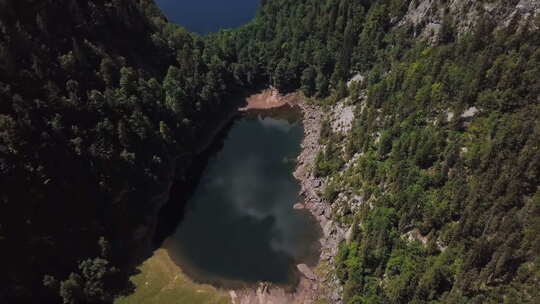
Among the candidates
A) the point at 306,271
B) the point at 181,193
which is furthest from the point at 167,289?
the point at 306,271

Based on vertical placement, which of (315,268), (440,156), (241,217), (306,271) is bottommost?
(306,271)

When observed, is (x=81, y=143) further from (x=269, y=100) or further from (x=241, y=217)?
(x=269, y=100)

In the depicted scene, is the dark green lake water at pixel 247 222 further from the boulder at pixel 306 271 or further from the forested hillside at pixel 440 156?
the forested hillside at pixel 440 156

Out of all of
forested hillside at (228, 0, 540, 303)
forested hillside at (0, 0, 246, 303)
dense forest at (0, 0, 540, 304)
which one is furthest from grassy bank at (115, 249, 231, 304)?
forested hillside at (228, 0, 540, 303)

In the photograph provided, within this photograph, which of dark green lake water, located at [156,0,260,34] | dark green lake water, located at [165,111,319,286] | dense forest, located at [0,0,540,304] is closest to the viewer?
dense forest, located at [0,0,540,304]

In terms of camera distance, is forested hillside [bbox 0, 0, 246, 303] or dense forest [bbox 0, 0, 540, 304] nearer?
dense forest [bbox 0, 0, 540, 304]

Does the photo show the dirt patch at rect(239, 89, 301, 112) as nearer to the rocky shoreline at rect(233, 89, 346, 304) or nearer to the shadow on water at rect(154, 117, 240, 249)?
the shadow on water at rect(154, 117, 240, 249)

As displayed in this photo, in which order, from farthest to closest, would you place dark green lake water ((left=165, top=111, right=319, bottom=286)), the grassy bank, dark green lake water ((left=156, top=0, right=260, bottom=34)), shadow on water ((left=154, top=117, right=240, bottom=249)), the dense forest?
dark green lake water ((left=156, top=0, right=260, bottom=34)), shadow on water ((left=154, top=117, right=240, bottom=249)), dark green lake water ((left=165, top=111, right=319, bottom=286)), the grassy bank, the dense forest

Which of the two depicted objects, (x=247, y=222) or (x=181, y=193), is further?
(x=181, y=193)
